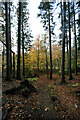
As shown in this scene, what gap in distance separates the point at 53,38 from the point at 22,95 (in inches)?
387

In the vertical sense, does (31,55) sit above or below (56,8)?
below

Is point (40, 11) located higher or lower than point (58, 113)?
higher

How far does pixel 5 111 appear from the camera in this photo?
2.53 m

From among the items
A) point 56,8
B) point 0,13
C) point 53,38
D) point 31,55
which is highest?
point 56,8

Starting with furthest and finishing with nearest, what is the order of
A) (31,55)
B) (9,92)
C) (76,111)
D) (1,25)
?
(31,55)
(1,25)
(9,92)
(76,111)

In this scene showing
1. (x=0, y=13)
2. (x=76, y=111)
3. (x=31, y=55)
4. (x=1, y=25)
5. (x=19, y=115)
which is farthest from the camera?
(x=31, y=55)

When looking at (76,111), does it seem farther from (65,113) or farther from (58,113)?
(58,113)

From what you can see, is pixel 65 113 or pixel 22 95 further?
pixel 22 95

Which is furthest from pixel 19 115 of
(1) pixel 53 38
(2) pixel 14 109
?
(1) pixel 53 38

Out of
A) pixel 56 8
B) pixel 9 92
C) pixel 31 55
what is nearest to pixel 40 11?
pixel 56 8

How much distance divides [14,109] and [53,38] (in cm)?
1065

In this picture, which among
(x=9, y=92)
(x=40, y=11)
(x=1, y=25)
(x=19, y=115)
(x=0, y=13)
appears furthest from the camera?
(x=40, y=11)

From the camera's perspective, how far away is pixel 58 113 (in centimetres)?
289

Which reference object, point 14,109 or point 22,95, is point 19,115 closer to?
point 14,109
